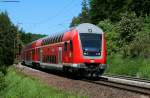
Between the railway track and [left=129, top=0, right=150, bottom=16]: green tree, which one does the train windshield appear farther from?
[left=129, top=0, right=150, bottom=16]: green tree

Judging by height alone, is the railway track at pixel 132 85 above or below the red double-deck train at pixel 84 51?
below

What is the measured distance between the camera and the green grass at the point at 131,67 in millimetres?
34469

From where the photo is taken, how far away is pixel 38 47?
48531 millimetres

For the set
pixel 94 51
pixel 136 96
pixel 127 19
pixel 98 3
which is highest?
pixel 98 3

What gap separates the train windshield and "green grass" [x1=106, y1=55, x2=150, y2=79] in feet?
14.4

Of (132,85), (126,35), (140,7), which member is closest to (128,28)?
(126,35)

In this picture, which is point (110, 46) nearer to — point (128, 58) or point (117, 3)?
point (128, 58)

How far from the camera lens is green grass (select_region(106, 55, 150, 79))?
34469mm

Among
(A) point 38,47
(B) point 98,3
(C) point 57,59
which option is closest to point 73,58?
(C) point 57,59

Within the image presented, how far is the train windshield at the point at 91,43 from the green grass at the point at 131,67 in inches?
173

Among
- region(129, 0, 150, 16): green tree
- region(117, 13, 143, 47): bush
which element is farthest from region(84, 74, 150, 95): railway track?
region(129, 0, 150, 16): green tree

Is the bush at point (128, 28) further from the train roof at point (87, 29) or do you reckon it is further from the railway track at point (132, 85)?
the railway track at point (132, 85)

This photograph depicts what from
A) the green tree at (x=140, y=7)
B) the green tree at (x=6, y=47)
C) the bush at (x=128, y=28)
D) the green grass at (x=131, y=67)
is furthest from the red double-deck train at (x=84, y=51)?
the green tree at (x=140, y=7)

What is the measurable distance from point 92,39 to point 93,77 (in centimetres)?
339
